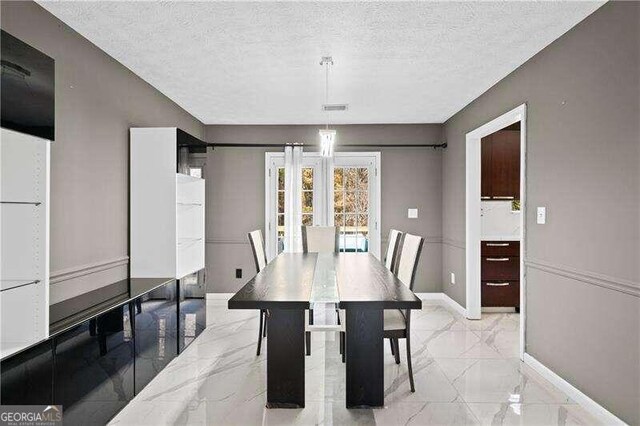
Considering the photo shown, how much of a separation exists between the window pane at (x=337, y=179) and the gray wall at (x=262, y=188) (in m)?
0.39

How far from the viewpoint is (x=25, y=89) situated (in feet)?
5.91

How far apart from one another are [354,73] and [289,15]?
1.15 m

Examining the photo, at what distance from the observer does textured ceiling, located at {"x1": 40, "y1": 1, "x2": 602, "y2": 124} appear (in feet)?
7.98

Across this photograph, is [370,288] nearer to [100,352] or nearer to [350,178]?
[100,352]

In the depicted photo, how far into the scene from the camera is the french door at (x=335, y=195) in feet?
18.3

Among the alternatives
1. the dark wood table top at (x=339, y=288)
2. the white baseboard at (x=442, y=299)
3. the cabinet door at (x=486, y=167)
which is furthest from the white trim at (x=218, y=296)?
the cabinet door at (x=486, y=167)

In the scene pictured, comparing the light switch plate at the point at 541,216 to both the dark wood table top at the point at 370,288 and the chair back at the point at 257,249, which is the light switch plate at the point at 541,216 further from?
the chair back at the point at 257,249

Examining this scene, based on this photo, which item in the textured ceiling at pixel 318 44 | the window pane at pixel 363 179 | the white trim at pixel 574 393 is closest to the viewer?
the white trim at pixel 574 393

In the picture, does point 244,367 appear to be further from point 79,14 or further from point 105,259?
point 79,14

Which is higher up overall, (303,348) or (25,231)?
(25,231)

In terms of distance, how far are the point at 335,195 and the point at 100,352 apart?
3.84 m

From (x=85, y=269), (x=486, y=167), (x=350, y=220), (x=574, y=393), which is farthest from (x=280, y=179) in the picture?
(x=574, y=393)

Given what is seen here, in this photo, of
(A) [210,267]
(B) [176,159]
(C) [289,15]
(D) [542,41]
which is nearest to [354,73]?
(C) [289,15]

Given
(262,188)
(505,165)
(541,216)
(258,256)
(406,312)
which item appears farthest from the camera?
(262,188)
